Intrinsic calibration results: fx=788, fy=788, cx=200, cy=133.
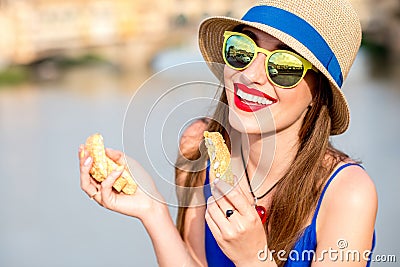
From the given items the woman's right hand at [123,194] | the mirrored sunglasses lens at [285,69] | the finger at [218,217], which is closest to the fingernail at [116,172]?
the woman's right hand at [123,194]

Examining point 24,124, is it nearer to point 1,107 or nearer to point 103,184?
point 1,107

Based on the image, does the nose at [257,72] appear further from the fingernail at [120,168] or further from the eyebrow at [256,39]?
the fingernail at [120,168]

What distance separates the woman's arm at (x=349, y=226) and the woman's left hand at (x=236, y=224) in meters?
0.11

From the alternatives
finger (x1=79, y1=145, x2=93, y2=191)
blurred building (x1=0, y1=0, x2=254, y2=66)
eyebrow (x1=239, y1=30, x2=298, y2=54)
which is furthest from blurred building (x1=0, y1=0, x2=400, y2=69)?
eyebrow (x1=239, y1=30, x2=298, y2=54)

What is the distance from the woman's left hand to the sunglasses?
203 mm

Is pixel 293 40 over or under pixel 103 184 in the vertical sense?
over

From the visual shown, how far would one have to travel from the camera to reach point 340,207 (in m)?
1.34

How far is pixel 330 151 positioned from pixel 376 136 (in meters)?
3.85

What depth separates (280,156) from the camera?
1498 mm

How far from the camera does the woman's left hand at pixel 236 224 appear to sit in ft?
4.14

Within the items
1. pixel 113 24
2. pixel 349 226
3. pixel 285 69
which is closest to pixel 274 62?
pixel 285 69

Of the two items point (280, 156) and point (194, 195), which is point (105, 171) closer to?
point (194, 195)

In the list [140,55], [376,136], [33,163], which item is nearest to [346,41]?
[33,163]

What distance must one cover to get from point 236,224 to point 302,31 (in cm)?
35
